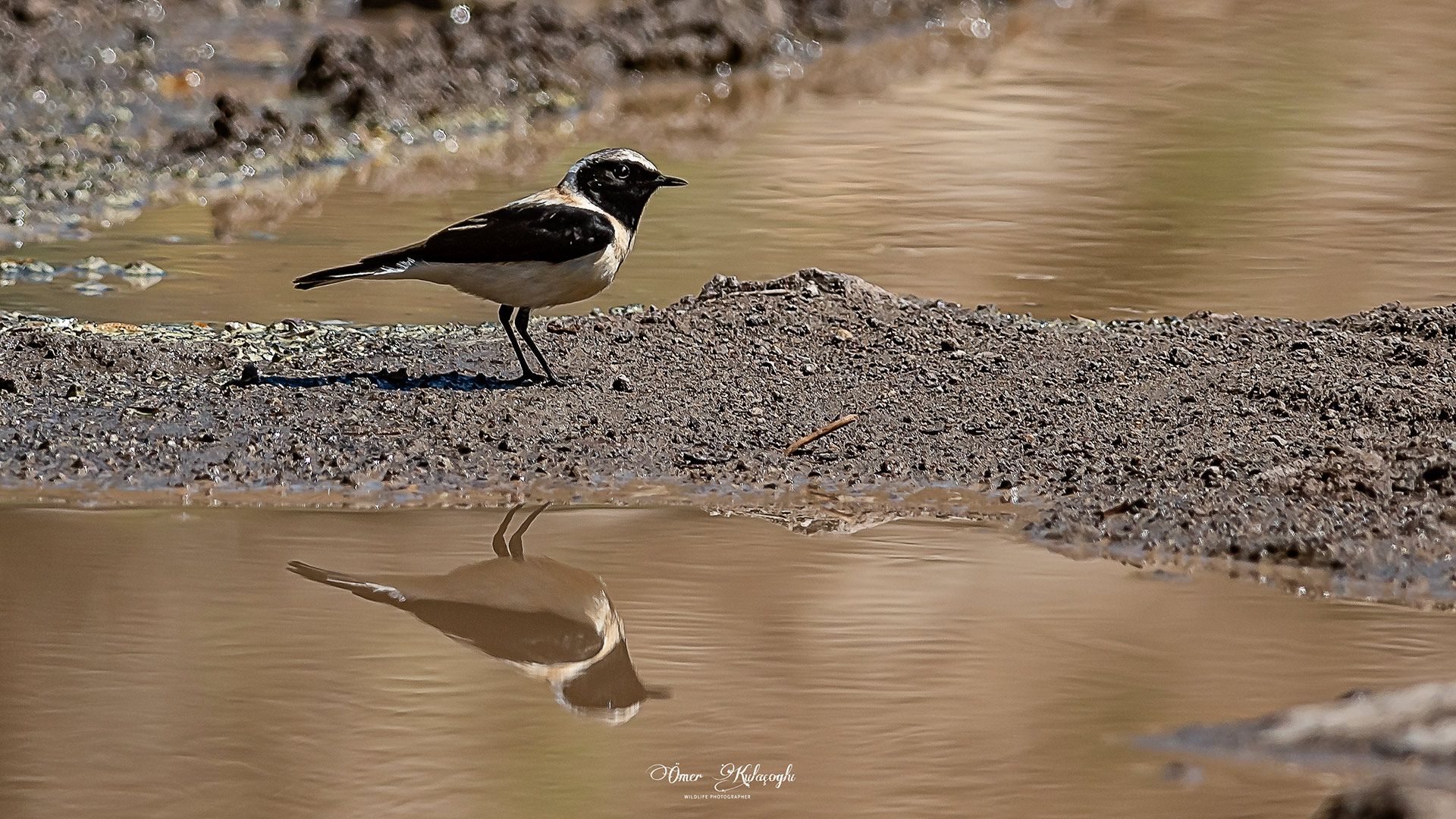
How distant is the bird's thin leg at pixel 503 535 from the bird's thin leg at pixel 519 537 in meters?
0.02

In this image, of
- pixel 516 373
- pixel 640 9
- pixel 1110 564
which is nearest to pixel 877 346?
pixel 516 373

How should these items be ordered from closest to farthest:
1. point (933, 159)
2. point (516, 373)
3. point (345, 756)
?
1. point (345, 756)
2. point (516, 373)
3. point (933, 159)

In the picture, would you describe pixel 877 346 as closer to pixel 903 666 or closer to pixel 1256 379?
pixel 1256 379

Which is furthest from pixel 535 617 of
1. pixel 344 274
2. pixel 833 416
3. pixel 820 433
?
pixel 344 274

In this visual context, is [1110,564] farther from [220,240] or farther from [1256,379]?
[220,240]

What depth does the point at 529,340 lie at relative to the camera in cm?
678

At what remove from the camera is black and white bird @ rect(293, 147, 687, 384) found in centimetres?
663

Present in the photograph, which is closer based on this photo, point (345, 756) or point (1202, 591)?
point (345, 756)

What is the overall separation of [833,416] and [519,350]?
4.00ft

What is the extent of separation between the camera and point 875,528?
17.8ft

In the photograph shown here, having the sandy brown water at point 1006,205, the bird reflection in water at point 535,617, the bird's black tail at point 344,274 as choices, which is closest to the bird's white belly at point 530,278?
the bird's black tail at point 344,274

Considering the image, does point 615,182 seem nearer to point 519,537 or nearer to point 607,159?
point 607,159

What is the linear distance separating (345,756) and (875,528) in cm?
201

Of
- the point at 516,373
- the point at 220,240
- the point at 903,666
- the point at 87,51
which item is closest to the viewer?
the point at 903,666
